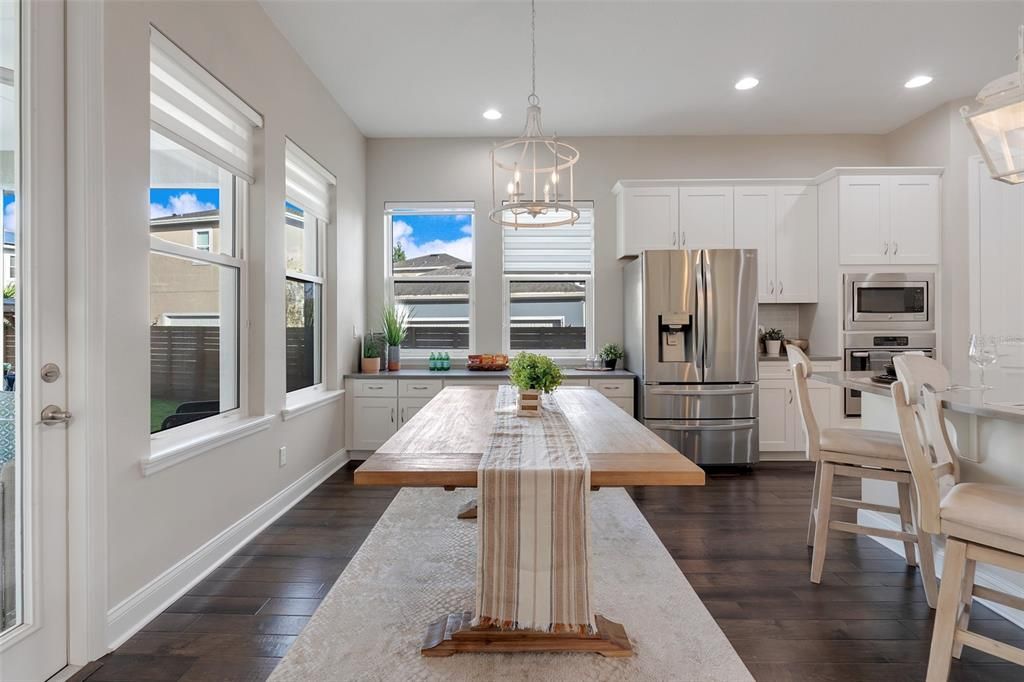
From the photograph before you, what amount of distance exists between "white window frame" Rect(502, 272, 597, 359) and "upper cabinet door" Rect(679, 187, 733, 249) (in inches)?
39.0

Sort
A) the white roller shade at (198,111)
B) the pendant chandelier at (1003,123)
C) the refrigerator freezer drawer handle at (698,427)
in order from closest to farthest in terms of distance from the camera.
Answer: the pendant chandelier at (1003,123) → the white roller shade at (198,111) → the refrigerator freezer drawer handle at (698,427)

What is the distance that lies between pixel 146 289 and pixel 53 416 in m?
0.60

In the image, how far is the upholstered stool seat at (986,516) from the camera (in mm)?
1395

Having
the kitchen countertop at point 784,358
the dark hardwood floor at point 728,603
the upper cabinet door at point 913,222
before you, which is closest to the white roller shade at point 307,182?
the dark hardwood floor at point 728,603

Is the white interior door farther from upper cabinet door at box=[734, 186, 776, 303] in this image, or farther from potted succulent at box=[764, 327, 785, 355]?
potted succulent at box=[764, 327, 785, 355]

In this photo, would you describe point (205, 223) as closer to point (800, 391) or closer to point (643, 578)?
point (643, 578)

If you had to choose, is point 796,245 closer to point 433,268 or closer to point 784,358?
point 784,358

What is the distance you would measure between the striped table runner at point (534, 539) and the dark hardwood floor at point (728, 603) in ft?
1.55

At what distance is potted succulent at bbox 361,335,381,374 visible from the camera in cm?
455

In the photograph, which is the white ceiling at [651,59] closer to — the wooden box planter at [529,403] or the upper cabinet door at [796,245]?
the upper cabinet door at [796,245]

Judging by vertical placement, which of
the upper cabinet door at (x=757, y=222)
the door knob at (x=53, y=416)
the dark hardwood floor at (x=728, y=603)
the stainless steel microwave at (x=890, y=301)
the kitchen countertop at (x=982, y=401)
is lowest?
the dark hardwood floor at (x=728, y=603)

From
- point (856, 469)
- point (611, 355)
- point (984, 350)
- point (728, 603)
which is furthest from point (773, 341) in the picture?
point (728, 603)

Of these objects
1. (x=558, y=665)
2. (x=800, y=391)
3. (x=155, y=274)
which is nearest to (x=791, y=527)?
(x=800, y=391)

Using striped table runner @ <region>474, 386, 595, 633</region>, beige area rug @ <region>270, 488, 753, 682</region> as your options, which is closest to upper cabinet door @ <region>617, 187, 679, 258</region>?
beige area rug @ <region>270, 488, 753, 682</region>
